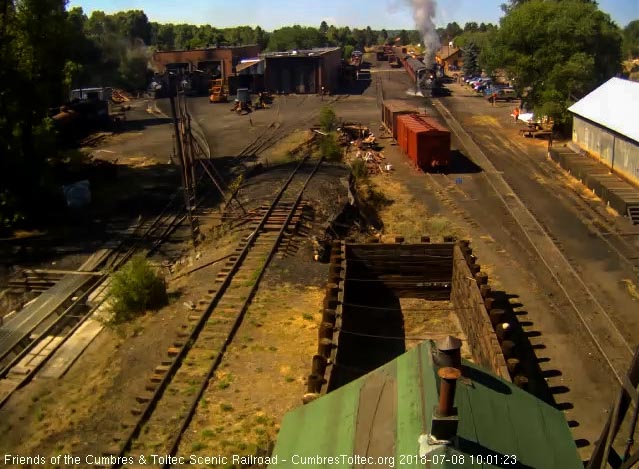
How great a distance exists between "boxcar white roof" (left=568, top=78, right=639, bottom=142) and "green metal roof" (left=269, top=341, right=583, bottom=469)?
22261 mm

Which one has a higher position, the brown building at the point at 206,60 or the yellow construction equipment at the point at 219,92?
the brown building at the point at 206,60

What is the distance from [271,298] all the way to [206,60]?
6116cm

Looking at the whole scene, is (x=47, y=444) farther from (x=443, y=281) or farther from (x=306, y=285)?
(x=443, y=281)

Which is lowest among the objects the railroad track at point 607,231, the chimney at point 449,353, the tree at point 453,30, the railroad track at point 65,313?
the railroad track at point 65,313

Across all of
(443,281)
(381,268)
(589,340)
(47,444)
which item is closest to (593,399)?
(589,340)

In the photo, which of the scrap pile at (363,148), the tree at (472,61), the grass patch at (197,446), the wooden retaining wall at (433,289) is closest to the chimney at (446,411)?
the wooden retaining wall at (433,289)

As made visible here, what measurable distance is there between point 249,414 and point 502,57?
1372 inches

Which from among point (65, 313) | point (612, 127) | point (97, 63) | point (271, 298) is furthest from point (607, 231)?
point (97, 63)

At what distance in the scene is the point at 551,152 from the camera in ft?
105

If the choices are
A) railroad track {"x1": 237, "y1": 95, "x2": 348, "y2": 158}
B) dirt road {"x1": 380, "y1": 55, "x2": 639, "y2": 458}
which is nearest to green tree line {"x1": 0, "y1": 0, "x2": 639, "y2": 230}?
dirt road {"x1": 380, "y1": 55, "x2": 639, "y2": 458}

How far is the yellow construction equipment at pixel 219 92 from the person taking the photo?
58062mm

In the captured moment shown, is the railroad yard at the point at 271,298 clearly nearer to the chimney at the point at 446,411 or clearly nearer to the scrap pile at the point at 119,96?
the chimney at the point at 446,411

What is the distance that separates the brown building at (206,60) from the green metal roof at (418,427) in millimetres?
65990

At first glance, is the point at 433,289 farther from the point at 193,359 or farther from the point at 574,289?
the point at 193,359
